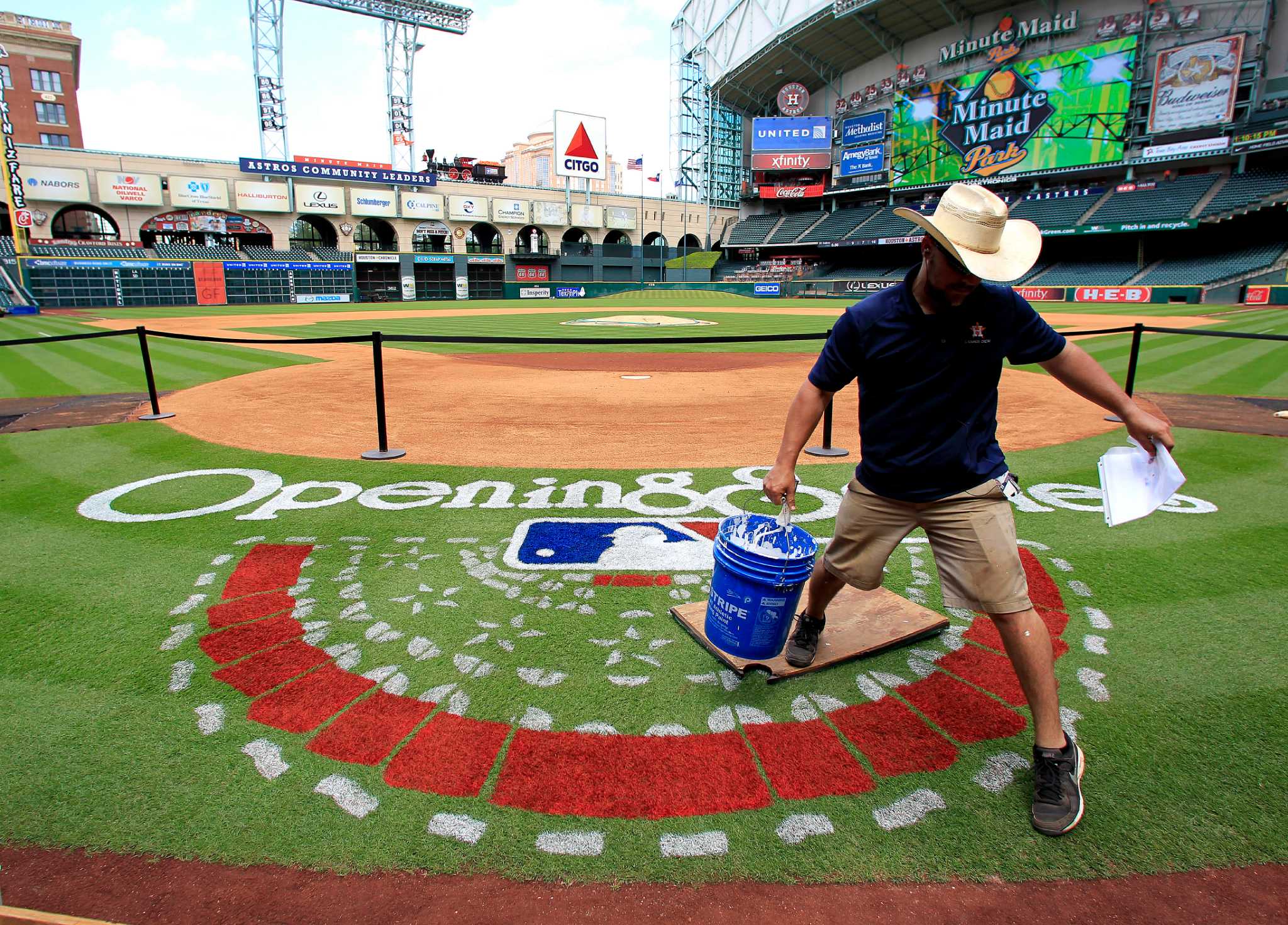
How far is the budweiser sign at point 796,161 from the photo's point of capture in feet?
243

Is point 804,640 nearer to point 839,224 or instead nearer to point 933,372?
point 933,372

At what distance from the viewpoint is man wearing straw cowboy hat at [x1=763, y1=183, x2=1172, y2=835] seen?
279 cm

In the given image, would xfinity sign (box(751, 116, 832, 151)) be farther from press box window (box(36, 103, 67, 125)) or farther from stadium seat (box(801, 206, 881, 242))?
press box window (box(36, 103, 67, 125))

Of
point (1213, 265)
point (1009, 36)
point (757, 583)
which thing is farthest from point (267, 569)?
point (1009, 36)

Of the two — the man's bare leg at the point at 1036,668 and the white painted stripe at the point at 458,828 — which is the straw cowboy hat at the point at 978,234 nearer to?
the man's bare leg at the point at 1036,668

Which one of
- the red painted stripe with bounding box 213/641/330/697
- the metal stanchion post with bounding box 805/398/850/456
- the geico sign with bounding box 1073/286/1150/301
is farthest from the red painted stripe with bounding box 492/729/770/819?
the geico sign with bounding box 1073/286/1150/301

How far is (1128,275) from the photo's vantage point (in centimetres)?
4550

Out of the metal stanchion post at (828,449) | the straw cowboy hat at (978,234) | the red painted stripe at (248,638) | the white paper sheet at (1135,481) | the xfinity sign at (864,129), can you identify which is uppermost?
the xfinity sign at (864,129)

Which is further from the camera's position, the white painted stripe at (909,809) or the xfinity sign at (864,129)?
the xfinity sign at (864,129)

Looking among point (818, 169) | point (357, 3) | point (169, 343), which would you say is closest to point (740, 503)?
point (169, 343)

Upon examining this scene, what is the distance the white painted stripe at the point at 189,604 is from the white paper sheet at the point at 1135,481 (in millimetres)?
4983

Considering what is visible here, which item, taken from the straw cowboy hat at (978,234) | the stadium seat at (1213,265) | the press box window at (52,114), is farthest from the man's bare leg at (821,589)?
the press box window at (52,114)

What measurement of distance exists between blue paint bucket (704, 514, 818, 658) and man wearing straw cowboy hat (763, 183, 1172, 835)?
0.31 meters

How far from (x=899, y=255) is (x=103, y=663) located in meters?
67.3
